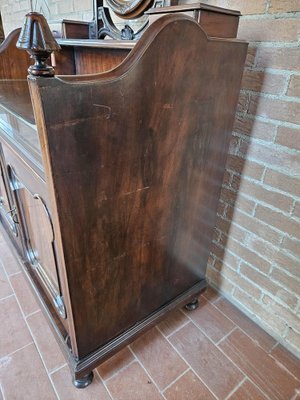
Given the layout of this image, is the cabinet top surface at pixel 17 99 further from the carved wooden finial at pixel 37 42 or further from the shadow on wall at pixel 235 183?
the shadow on wall at pixel 235 183

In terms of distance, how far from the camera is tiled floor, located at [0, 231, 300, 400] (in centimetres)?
108

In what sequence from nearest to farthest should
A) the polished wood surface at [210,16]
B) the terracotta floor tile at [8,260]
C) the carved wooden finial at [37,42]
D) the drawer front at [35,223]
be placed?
the carved wooden finial at [37,42], the polished wood surface at [210,16], the drawer front at [35,223], the terracotta floor tile at [8,260]

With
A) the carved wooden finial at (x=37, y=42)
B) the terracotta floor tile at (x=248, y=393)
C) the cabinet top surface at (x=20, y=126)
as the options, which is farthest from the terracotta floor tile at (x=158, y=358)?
the carved wooden finial at (x=37, y=42)

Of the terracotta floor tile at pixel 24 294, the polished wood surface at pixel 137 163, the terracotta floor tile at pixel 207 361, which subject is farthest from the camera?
the terracotta floor tile at pixel 24 294

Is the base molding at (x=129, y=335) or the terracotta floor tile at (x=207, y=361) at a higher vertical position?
the base molding at (x=129, y=335)

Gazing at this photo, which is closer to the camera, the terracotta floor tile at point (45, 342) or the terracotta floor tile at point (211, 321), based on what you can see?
the terracotta floor tile at point (45, 342)

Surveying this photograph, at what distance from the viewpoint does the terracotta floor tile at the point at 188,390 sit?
107 centimetres

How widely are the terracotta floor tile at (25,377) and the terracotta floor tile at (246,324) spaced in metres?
0.85

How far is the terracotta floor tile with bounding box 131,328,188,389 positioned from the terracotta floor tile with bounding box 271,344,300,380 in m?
0.41

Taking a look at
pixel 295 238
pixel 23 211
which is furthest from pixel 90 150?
pixel 295 238

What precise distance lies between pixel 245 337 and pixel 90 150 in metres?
1.14

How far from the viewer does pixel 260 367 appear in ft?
3.85

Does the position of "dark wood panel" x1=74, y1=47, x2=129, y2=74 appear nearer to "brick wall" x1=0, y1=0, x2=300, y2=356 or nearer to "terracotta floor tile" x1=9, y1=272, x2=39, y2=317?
"brick wall" x1=0, y1=0, x2=300, y2=356

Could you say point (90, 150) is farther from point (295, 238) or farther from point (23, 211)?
point (295, 238)
